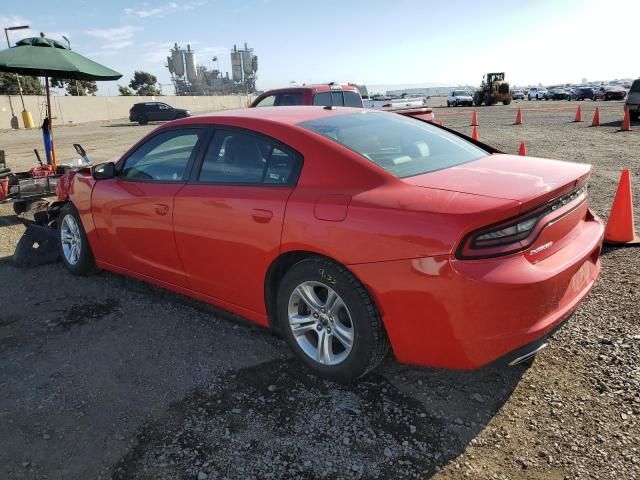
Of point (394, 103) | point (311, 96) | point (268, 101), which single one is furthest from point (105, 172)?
point (394, 103)

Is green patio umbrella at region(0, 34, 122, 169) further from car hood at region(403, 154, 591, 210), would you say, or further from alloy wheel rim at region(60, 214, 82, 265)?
car hood at region(403, 154, 591, 210)

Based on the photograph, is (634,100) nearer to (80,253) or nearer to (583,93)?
(80,253)

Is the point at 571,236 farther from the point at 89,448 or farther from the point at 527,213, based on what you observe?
the point at 89,448

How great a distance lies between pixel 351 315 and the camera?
2.68 m

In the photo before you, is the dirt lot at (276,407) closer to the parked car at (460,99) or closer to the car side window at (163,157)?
the car side window at (163,157)

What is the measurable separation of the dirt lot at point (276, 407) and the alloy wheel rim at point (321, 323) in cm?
20

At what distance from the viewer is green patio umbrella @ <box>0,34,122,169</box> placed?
7.66 meters

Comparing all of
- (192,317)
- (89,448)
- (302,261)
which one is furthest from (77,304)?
(302,261)

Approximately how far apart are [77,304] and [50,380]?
122cm

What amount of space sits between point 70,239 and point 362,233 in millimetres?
3599

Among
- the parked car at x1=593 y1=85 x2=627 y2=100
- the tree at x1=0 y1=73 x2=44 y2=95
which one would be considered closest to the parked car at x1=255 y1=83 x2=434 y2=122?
the parked car at x1=593 y1=85 x2=627 y2=100

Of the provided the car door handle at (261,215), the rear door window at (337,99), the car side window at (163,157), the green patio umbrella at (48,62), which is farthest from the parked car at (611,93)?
the car door handle at (261,215)

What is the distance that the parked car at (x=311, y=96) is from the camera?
921 centimetres

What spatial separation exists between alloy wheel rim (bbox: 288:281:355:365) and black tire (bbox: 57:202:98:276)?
2.58 metres
